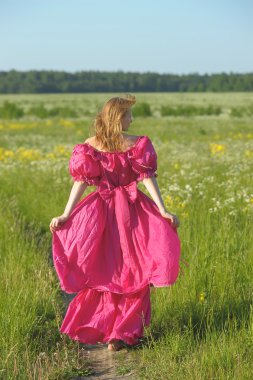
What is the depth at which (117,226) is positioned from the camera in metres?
4.93

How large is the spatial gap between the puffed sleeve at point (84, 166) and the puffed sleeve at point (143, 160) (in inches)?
9.4

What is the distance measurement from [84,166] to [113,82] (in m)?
122

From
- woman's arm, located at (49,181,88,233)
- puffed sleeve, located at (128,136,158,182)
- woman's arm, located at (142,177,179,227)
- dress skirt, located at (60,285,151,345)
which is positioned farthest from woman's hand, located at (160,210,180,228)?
woman's arm, located at (49,181,88,233)

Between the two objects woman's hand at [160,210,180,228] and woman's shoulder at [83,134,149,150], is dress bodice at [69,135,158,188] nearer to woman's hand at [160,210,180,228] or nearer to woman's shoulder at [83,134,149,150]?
woman's shoulder at [83,134,149,150]

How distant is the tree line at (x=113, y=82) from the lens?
122188 millimetres

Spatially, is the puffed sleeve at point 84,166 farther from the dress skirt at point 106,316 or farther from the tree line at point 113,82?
the tree line at point 113,82

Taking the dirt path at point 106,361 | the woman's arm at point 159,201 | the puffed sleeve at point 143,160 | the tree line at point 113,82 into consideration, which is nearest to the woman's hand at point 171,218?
the woman's arm at point 159,201

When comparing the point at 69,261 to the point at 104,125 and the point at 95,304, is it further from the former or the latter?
the point at 104,125

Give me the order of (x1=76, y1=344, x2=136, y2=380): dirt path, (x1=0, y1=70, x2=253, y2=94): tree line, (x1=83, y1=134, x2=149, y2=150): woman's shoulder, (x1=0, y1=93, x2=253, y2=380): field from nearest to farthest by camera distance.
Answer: (x1=0, y1=93, x2=253, y2=380): field, (x1=76, y1=344, x2=136, y2=380): dirt path, (x1=83, y1=134, x2=149, y2=150): woman's shoulder, (x1=0, y1=70, x2=253, y2=94): tree line

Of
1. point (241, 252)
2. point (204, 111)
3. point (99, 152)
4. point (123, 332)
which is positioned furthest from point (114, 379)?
point (204, 111)

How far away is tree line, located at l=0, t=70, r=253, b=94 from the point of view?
122 metres

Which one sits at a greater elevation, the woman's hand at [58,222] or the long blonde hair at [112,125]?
the long blonde hair at [112,125]

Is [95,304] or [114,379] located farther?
[95,304]

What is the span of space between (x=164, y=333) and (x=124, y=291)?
369mm
